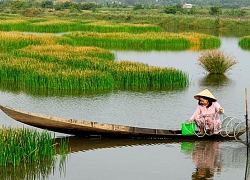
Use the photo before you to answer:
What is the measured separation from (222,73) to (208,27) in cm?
3563

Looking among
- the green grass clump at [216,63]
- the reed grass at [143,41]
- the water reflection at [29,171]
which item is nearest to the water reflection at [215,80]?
the green grass clump at [216,63]

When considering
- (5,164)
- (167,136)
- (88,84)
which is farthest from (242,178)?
(88,84)

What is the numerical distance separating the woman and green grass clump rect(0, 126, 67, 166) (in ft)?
10.5

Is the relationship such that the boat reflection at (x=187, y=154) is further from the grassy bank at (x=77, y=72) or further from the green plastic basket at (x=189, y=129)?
the grassy bank at (x=77, y=72)

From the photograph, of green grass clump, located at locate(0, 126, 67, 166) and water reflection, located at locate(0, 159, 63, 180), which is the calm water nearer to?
water reflection, located at locate(0, 159, 63, 180)

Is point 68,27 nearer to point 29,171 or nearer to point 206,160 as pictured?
point 206,160

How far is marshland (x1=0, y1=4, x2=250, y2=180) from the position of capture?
11.0 meters

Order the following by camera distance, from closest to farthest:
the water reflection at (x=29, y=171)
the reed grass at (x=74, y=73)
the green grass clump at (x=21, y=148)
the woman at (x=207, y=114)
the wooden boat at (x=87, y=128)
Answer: the water reflection at (x=29, y=171), the green grass clump at (x=21, y=148), the wooden boat at (x=87, y=128), the woman at (x=207, y=114), the reed grass at (x=74, y=73)

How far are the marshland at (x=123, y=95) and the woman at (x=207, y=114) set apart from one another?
1.12 ft

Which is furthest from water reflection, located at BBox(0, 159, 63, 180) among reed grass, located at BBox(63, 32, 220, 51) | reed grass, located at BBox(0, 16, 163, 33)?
reed grass, located at BBox(0, 16, 163, 33)

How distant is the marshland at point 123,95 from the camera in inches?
432

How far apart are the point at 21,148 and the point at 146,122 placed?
17.3 feet

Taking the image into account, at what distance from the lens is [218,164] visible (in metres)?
11.2

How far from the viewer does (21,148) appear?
10.4 metres
